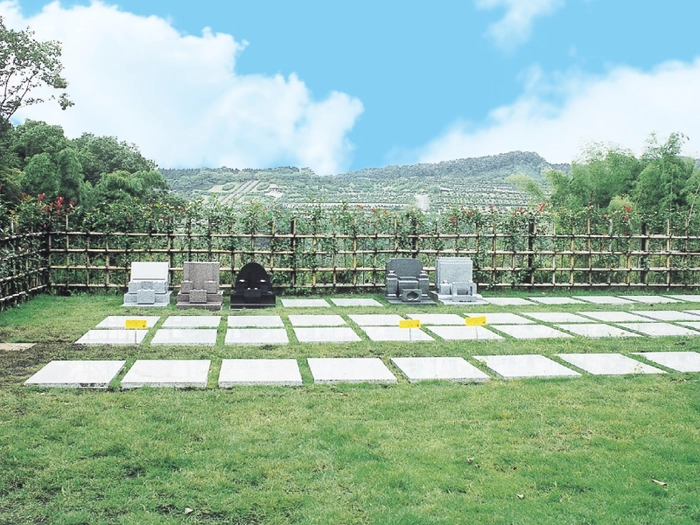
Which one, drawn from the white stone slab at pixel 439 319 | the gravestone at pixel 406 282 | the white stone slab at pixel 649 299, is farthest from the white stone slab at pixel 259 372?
the white stone slab at pixel 649 299

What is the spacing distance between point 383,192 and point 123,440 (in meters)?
14.3

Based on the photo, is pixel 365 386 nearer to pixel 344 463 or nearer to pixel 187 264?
pixel 344 463

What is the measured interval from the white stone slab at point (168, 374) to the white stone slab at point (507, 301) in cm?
513

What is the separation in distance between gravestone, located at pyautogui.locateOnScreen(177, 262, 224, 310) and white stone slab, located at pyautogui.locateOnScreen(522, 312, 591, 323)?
412 cm

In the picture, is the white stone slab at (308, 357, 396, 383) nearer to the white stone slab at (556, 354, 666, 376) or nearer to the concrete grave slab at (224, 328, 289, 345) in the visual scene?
the concrete grave slab at (224, 328, 289, 345)

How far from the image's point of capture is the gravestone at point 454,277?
9.75 metres

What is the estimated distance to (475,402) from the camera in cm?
444

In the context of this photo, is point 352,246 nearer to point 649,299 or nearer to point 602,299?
point 602,299

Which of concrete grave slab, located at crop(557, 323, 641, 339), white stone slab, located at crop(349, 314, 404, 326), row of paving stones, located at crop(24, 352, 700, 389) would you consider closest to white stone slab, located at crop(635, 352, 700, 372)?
row of paving stones, located at crop(24, 352, 700, 389)

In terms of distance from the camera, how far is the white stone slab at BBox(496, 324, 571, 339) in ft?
22.5

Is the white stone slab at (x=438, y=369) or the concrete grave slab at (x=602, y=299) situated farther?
the concrete grave slab at (x=602, y=299)

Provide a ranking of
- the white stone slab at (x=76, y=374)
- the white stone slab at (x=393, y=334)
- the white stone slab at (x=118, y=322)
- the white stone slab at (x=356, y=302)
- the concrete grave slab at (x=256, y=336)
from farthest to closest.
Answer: the white stone slab at (x=356, y=302)
the white stone slab at (x=118, y=322)
the white stone slab at (x=393, y=334)
the concrete grave slab at (x=256, y=336)
the white stone slab at (x=76, y=374)

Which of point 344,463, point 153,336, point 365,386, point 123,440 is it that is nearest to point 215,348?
point 153,336

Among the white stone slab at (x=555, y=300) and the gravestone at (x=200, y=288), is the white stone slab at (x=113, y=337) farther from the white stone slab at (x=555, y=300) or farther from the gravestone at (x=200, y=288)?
the white stone slab at (x=555, y=300)
